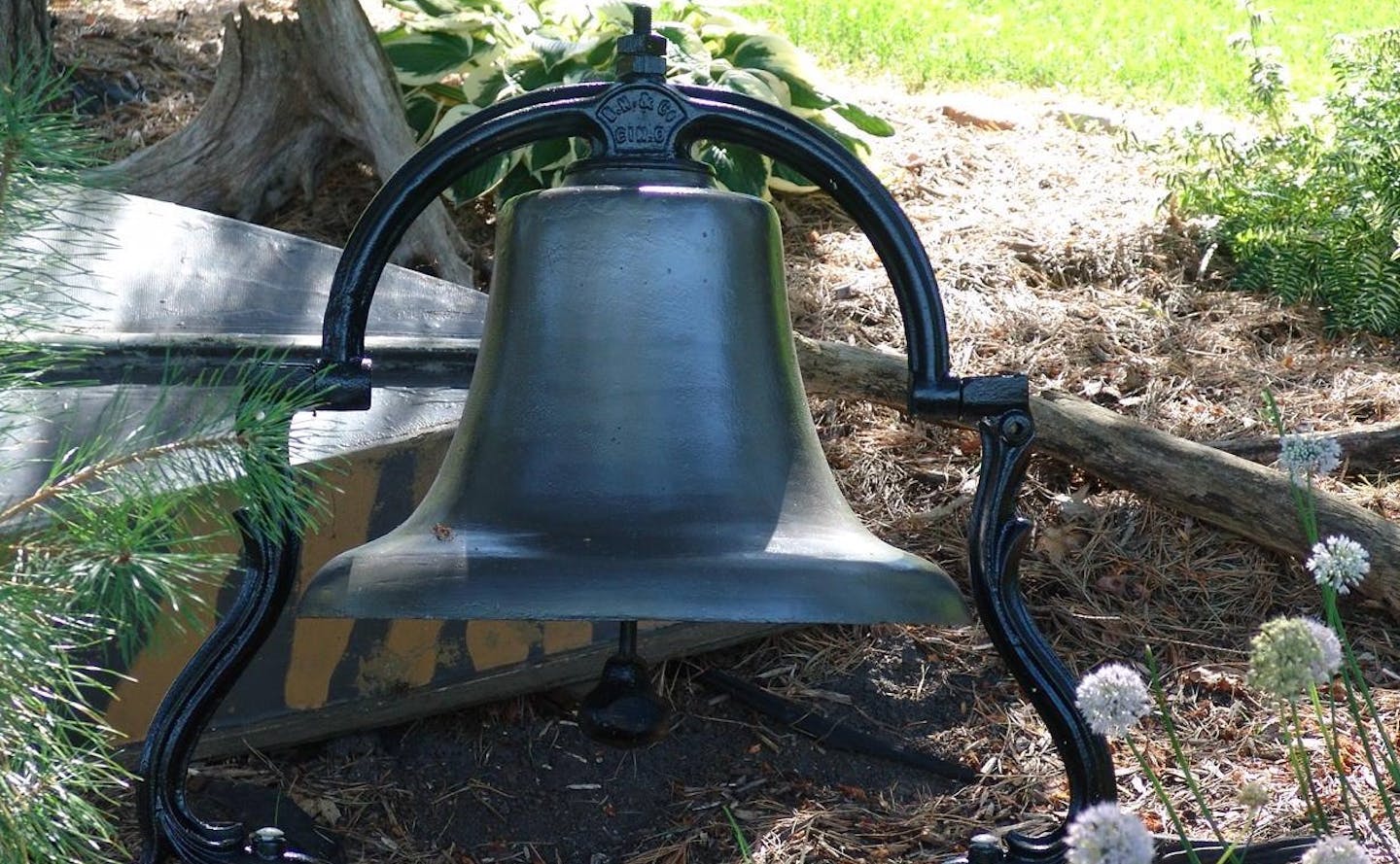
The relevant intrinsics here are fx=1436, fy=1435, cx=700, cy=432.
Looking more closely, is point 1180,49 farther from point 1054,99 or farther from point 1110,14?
point 1054,99

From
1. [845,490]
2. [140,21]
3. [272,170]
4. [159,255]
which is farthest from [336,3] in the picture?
[845,490]

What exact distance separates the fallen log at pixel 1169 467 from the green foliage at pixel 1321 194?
3.24 feet

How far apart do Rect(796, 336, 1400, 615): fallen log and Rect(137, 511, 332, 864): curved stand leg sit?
4.60 ft

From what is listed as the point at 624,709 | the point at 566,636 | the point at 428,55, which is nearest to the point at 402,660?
the point at 566,636

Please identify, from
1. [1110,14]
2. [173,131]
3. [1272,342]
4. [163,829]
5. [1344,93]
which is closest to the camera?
[163,829]

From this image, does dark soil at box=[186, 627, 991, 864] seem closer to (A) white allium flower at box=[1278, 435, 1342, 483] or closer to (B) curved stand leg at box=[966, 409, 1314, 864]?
(B) curved stand leg at box=[966, 409, 1314, 864]

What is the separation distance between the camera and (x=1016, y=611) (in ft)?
4.95

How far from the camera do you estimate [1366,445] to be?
9.87 feet

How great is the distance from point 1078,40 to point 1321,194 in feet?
8.17

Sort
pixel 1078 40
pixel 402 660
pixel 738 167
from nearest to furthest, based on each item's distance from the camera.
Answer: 1. pixel 402 660
2. pixel 738 167
3. pixel 1078 40

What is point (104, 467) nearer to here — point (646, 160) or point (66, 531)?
point (66, 531)

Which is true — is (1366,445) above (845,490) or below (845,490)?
above

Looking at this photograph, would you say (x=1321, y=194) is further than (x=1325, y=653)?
Yes

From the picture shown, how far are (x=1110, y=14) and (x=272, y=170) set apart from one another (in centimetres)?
405
